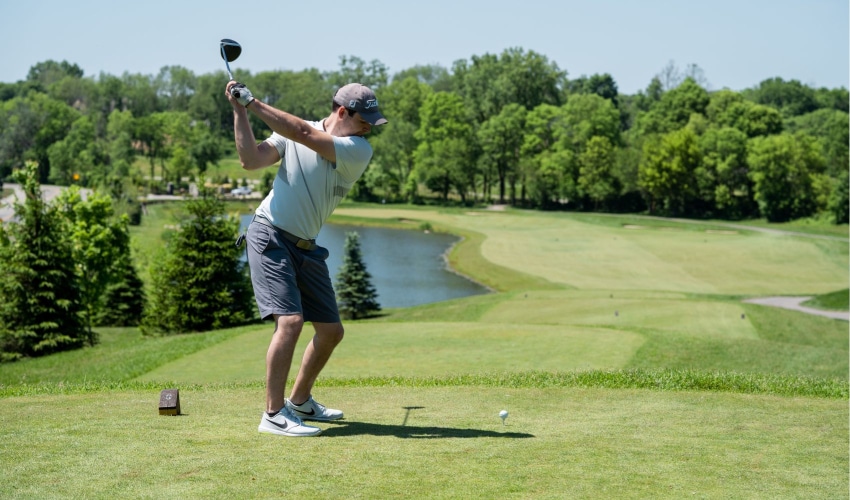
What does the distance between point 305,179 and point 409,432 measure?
2.27 m

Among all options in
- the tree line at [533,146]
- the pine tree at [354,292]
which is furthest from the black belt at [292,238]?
the tree line at [533,146]

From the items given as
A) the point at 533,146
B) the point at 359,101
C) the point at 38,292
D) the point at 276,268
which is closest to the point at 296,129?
the point at 359,101

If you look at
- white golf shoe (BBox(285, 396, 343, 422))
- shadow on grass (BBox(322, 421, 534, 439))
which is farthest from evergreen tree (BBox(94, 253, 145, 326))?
shadow on grass (BBox(322, 421, 534, 439))

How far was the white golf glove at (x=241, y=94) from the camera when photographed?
702cm

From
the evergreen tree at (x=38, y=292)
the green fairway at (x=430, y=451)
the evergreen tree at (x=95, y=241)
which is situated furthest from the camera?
the evergreen tree at (x=95, y=241)

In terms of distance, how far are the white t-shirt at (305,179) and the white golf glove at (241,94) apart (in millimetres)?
469

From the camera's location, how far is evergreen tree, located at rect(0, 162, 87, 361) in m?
29.3

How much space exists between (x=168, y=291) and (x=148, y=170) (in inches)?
4862

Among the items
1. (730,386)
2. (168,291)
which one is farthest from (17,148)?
(730,386)

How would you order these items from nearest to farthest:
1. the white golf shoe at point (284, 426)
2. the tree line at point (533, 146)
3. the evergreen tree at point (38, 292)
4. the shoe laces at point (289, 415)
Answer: the white golf shoe at point (284, 426), the shoe laces at point (289, 415), the evergreen tree at point (38, 292), the tree line at point (533, 146)

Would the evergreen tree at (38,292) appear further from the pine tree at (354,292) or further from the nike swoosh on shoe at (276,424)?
the nike swoosh on shoe at (276,424)

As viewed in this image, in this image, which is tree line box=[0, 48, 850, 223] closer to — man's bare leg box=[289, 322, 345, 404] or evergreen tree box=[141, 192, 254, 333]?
evergreen tree box=[141, 192, 254, 333]

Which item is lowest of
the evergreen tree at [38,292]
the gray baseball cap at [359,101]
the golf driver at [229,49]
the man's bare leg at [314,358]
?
the evergreen tree at [38,292]

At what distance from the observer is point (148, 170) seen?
499 ft
